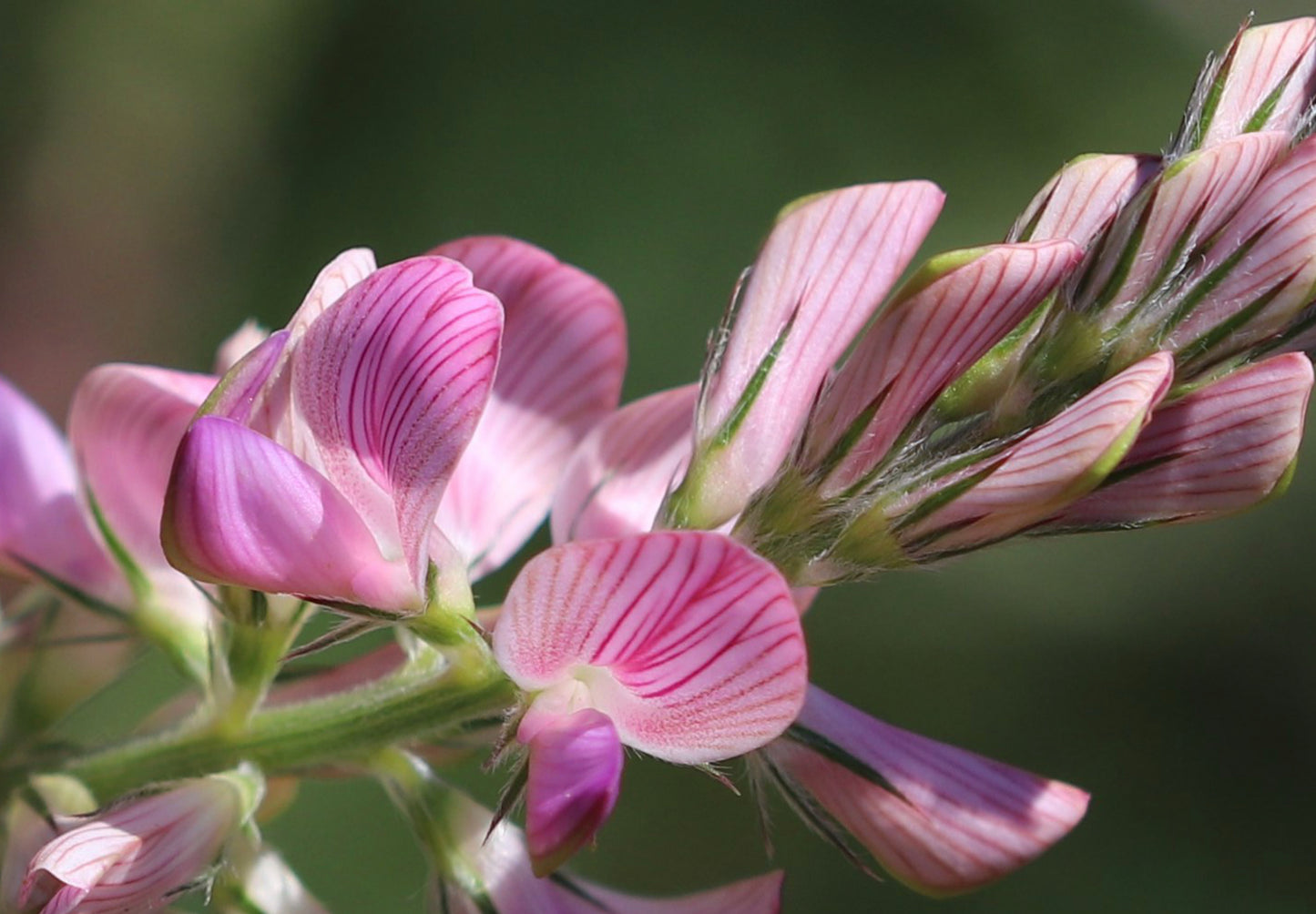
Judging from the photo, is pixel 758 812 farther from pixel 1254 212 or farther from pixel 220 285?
pixel 220 285

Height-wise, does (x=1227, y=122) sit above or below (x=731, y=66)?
above

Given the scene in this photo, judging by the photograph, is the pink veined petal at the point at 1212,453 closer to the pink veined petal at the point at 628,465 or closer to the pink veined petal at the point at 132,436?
the pink veined petal at the point at 628,465

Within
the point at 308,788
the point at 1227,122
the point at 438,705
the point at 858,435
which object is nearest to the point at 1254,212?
the point at 1227,122

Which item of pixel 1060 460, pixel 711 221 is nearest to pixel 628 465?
pixel 1060 460

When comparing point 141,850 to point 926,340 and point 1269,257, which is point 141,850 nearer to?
point 926,340

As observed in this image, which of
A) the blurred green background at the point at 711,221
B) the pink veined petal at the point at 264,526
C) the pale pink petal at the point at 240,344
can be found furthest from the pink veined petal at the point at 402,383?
the blurred green background at the point at 711,221

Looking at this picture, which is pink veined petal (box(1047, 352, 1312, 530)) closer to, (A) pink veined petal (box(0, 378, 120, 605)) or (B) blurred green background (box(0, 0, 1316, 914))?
(A) pink veined petal (box(0, 378, 120, 605))
